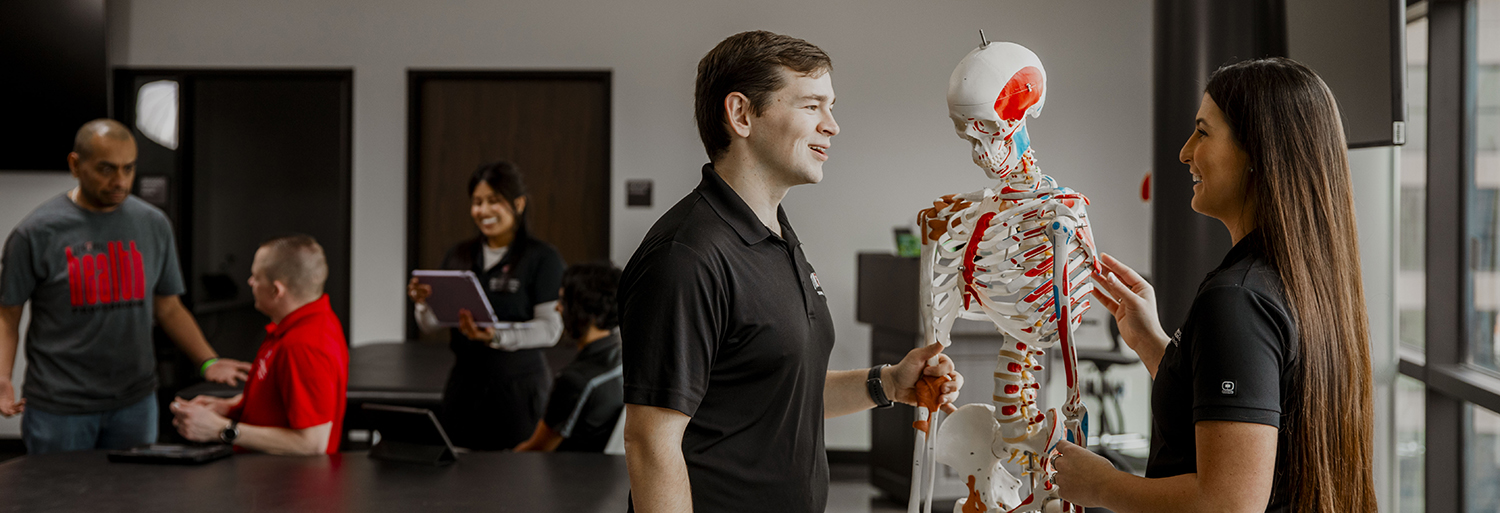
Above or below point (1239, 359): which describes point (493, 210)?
above

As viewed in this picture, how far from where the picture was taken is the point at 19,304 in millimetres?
3037

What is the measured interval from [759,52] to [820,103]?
0.12m

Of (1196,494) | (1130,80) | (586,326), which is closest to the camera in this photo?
(1196,494)

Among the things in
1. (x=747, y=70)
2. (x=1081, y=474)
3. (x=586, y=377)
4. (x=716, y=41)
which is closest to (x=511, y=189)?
(x=586, y=377)

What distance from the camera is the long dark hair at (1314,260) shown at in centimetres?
119

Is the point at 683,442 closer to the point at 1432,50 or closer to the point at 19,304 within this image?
the point at 19,304

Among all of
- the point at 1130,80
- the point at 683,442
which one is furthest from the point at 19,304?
the point at 1130,80

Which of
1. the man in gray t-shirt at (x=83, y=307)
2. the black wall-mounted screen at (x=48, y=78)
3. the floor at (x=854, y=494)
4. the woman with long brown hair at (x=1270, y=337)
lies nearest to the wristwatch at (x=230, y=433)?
the man in gray t-shirt at (x=83, y=307)

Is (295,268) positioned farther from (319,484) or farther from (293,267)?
(319,484)

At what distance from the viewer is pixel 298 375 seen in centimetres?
230

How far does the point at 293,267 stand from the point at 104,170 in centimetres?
110

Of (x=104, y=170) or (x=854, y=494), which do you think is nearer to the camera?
(x=104, y=170)

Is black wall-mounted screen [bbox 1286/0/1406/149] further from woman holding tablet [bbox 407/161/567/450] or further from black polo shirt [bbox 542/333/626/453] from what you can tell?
woman holding tablet [bbox 407/161/567/450]

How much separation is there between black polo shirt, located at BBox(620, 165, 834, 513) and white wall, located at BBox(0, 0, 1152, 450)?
3.84 metres
